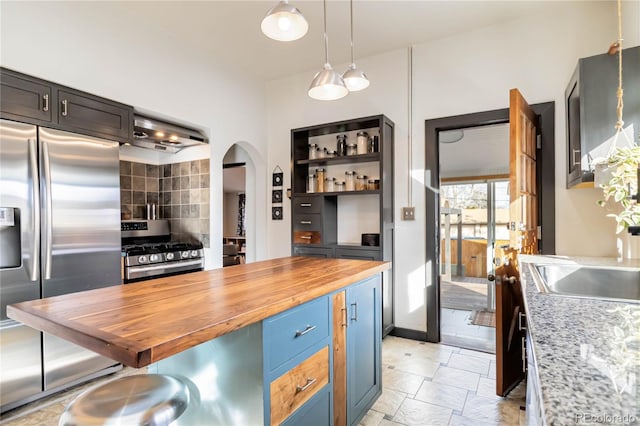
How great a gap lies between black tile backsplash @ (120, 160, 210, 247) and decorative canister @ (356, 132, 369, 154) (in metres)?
1.65

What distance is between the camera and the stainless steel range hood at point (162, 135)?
3.03 metres

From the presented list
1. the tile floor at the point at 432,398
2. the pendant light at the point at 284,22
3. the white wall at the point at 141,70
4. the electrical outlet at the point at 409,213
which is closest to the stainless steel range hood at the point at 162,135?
the white wall at the point at 141,70

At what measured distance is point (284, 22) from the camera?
1663 mm

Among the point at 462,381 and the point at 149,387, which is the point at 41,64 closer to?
the point at 149,387

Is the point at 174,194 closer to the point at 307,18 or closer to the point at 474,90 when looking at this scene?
the point at 307,18

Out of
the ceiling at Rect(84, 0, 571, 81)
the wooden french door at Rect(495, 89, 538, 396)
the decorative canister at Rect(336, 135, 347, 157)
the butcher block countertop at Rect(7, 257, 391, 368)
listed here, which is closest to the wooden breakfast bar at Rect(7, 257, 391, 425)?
the butcher block countertop at Rect(7, 257, 391, 368)

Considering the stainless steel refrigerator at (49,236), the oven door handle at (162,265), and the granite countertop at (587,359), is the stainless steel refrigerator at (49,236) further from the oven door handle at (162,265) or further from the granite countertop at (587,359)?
the granite countertop at (587,359)

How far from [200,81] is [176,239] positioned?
1.82 meters

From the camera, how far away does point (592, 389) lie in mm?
535

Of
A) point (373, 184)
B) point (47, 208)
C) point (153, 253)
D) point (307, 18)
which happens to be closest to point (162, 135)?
point (153, 253)

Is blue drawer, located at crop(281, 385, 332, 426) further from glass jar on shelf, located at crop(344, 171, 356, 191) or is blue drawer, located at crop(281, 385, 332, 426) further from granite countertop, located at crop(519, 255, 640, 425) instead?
glass jar on shelf, located at crop(344, 171, 356, 191)

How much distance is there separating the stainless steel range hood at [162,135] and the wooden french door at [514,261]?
289cm

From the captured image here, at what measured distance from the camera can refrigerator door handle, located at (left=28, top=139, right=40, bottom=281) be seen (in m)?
2.20

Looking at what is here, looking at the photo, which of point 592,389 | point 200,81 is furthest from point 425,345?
point 200,81
